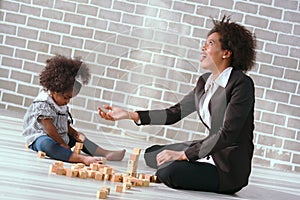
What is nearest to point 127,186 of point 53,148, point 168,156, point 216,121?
point 168,156

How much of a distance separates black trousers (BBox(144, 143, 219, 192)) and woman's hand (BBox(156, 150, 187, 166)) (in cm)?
2

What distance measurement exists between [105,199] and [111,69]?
1.90 ft

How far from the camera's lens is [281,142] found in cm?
494

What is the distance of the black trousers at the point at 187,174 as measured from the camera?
2.82m

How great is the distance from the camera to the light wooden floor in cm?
228

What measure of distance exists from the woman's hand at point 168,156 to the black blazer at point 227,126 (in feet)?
0.11

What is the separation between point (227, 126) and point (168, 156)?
25 centimetres

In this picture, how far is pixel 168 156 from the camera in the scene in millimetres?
2855

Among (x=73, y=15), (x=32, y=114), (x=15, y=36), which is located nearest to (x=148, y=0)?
(x=73, y=15)

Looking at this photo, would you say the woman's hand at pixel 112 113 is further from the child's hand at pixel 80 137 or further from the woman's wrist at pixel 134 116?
the child's hand at pixel 80 137

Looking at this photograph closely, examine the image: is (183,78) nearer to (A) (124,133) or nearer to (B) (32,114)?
(A) (124,133)

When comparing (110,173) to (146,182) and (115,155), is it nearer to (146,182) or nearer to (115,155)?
(146,182)

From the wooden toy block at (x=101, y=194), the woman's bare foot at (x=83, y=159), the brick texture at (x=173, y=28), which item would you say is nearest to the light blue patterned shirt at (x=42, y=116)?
the woman's bare foot at (x=83, y=159)

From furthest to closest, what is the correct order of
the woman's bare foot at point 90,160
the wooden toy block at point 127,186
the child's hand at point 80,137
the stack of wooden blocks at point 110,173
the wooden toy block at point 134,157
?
the child's hand at point 80,137, the woman's bare foot at point 90,160, the wooden toy block at point 134,157, the stack of wooden blocks at point 110,173, the wooden toy block at point 127,186
